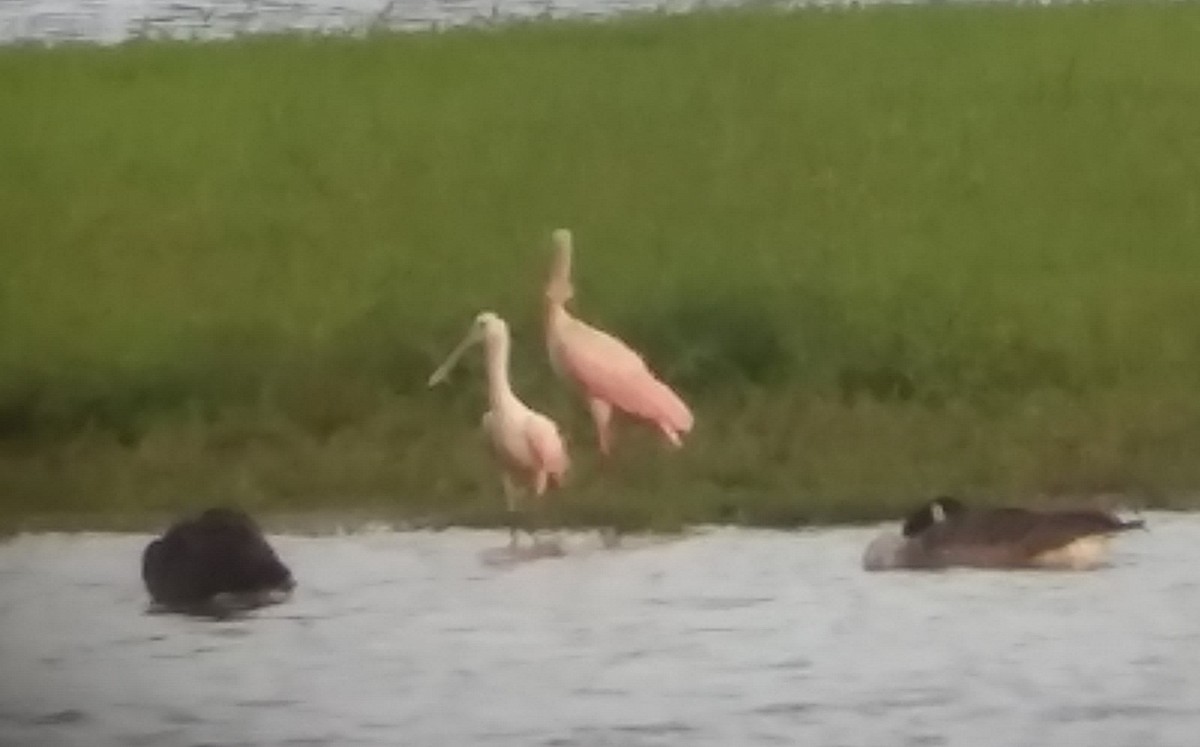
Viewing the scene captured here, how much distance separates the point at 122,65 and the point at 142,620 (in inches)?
16.8

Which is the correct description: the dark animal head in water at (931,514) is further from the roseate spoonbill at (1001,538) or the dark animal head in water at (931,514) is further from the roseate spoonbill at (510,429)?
the roseate spoonbill at (510,429)

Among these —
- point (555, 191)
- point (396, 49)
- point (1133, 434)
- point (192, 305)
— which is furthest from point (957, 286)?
point (192, 305)

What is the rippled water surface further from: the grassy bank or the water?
the water

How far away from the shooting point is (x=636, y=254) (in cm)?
139

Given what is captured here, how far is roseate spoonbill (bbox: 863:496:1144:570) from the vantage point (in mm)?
1355

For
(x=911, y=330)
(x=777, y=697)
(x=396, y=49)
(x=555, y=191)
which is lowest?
(x=777, y=697)

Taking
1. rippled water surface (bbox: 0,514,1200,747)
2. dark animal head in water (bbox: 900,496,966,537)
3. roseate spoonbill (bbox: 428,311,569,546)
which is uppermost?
roseate spoonbill (bbox: 428,311,569,546)

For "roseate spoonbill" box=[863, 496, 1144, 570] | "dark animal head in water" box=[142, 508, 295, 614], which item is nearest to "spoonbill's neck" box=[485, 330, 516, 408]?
"dark animal head in water" box=[142, 508, 295, 614]

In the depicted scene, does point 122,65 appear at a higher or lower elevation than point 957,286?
higher

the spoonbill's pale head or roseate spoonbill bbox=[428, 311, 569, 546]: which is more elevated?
the spoonbill's pale head

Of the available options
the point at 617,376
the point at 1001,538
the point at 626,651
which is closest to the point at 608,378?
the point at 617,376

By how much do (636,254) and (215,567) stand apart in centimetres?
39

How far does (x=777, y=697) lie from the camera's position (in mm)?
1361

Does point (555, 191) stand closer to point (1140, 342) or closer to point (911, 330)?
point (911, 330)
